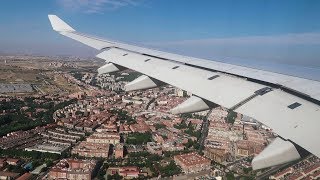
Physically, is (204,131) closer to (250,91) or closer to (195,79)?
(195,79)

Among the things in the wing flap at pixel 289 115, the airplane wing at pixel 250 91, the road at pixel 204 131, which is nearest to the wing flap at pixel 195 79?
the airplane wing at pixel 250 91

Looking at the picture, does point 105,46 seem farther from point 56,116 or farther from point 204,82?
point 56,116

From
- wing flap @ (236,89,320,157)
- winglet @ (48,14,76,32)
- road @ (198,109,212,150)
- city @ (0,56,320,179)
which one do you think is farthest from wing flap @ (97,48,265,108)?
road @ (198,109,212,150)

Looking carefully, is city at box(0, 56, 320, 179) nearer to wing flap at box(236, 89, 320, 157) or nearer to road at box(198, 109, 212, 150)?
road at box(198, 109, 212, 150)

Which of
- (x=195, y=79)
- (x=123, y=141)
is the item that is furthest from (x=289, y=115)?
(x=123, y=141)

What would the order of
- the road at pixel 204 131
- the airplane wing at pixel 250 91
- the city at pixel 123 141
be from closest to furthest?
the airplane wing at pixel 250 91 < the city at pixel 123 141 < the road at pixel 204 131

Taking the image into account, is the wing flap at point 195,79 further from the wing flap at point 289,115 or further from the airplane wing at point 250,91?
the wing flap at point 289,115

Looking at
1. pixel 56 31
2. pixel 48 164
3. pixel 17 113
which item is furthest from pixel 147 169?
pixel 17 113
